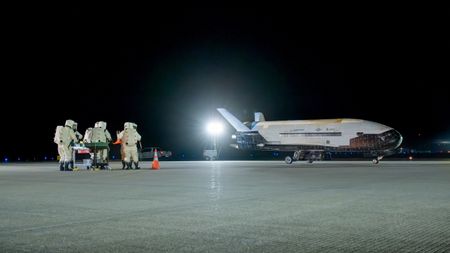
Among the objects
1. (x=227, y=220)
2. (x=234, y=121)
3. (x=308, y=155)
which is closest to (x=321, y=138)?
(x=308, y=155)

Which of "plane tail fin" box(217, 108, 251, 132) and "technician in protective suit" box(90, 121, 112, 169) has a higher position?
"plane tail fin" box(217, 108, 251, 132)

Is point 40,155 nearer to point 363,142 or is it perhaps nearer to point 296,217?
point 363,142

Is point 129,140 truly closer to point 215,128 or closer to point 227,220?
point 227,220

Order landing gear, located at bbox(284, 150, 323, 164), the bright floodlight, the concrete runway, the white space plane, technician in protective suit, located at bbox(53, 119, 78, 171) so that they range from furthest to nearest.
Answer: the bright floodlight → landing gear, located at bbox(284, 150, 323, 164) → the white space plane → technician in protective suit, located at bbox(53, 119, 78, 171) → the concrete runway

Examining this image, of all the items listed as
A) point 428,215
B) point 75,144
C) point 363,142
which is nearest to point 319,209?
point 428,215

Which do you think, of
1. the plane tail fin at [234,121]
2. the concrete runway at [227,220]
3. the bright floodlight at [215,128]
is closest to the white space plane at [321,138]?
the plane tail fin at [234,121]

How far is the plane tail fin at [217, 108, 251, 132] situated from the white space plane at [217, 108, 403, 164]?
163 mm

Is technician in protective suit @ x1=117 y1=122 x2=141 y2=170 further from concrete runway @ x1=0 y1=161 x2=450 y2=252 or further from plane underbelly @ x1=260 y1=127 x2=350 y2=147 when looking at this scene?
plane underbelly @ x1=260 y1=127 x2=350 y2=147

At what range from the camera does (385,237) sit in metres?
7.56

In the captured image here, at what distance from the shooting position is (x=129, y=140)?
3034cm

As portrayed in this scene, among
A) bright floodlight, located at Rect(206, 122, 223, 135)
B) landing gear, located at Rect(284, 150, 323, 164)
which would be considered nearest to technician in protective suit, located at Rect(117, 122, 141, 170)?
landing gear, located at Rect(284, 150, 323, 164)

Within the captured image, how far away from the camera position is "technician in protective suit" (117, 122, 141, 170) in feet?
99.9

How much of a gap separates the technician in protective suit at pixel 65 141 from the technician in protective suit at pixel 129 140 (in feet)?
8.69

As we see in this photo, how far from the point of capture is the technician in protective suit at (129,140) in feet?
99.9
